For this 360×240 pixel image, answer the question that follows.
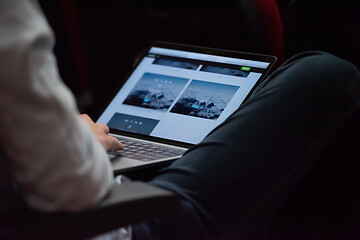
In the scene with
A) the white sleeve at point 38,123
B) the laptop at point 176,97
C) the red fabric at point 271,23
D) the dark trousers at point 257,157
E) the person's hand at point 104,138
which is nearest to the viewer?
the white sleeve at point 38,123

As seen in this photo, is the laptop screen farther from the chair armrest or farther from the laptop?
the chair armrest

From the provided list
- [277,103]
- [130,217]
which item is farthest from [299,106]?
[130,217]

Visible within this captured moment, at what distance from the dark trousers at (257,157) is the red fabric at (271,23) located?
0.58 m

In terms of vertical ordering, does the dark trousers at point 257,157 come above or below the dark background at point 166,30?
A: below

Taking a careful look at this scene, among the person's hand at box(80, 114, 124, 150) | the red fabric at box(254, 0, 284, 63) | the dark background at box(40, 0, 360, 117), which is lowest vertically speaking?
the person's hand at box(80, 114, 124, 150)

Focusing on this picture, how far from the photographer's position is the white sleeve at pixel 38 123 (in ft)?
2.08

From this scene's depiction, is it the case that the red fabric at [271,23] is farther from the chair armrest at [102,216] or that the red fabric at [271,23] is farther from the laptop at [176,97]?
the chair armrest at [102,216]

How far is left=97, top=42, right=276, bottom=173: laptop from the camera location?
128 cm

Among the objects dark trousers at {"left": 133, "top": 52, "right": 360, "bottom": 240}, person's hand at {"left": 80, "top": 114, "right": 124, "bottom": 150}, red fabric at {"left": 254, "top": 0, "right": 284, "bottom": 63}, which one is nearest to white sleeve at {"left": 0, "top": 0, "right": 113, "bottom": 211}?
dark trousers at {"left": 133, "top": 52, "right": 360, "bottom": 240}

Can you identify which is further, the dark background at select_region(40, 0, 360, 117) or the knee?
the dark background at select_region(40, 0, 360, 117)

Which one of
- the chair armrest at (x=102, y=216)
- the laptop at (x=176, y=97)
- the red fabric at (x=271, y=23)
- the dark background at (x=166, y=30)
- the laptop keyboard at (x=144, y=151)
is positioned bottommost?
the chair armrest at (x=102, y=216)

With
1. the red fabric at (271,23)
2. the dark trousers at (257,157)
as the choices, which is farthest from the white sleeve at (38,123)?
the red fabric at (271,23)

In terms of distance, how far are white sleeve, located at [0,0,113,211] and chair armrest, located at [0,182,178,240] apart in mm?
14

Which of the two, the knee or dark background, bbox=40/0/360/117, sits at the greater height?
dark background, bbox=40/0/360/117
